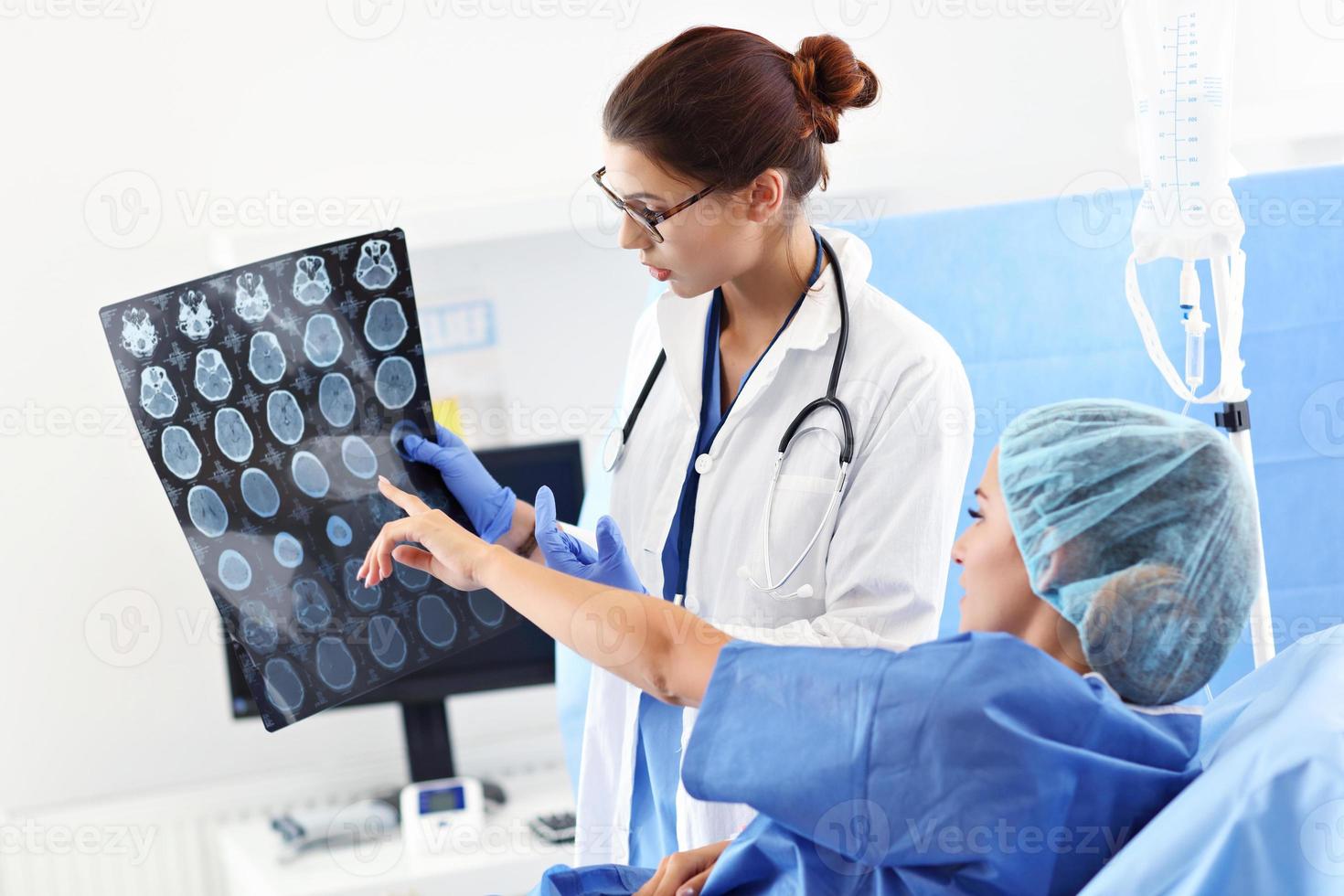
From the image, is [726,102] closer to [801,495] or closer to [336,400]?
[801,495]

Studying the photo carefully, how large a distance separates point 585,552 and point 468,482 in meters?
0.16

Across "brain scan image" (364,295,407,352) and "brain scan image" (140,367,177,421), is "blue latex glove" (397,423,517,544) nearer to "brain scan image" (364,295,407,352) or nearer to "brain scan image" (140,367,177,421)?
"brain scan image" (364,295,407,352)

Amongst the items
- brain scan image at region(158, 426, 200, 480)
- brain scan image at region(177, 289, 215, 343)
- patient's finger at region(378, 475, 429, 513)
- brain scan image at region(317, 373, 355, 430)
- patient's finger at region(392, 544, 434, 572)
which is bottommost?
patient's finger at region(392, 544, 434, 572)

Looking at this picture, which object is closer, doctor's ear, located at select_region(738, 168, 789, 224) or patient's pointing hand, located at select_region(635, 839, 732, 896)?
patient's pointing hand, located at select_region(635, 839, 732, 896)

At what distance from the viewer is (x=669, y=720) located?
4.60 feet

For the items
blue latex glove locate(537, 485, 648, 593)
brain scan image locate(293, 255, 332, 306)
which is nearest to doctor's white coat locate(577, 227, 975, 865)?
blue latex glove locate(537, 485, 648, 593)

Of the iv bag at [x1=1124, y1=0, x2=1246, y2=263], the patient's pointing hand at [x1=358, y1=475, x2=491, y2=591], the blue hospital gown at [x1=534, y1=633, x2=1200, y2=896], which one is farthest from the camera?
the iv bag at [x1=1124, y1=0, x2=1246, y2=263]

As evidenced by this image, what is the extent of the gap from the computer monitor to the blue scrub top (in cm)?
86

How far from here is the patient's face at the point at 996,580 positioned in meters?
1.03

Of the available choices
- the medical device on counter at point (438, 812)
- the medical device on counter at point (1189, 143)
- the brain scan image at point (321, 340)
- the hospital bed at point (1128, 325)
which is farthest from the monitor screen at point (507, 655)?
the medical device on counter at point (1189, 143)

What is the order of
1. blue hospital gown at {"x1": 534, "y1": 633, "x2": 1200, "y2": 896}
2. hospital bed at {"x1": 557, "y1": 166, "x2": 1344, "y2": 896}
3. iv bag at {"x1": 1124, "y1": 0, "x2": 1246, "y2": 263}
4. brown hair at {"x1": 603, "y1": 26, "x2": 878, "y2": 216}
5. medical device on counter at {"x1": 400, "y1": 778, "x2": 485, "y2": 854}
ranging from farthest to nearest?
medical device on counter at {"x1": 400, "y1": 778, "x2": 485, "y2": 854}
hospital bed at {"x1": 557, "y1": 166, "x2": 1344, "y2": 896}
iv bag at {"x1": 1124, "y1": 0, "x2": 1246, "y2": 263}
brown hair at {"x1": 603, "y1": 26, "x2": 878, "y2": 216}
blue hospital gown at {"x1": 534, "y1": 633, "x2": 1200, "y2": 896}

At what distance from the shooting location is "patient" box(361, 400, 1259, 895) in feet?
2.89

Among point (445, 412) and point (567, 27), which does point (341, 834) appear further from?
point (567, 27)

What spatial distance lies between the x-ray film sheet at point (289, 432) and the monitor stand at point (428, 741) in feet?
3.33
